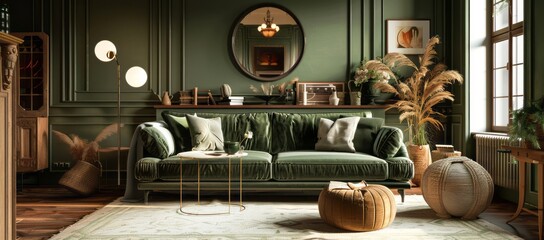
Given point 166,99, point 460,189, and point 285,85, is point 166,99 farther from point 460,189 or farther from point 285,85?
point 460,189

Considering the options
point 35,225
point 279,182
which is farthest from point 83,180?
point 279,182

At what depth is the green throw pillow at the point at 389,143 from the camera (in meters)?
4.72

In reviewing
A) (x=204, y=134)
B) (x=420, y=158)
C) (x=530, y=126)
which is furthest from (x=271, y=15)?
(x=530, y=126)

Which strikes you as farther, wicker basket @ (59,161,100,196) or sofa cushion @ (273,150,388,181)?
wicker basket @ (59,161,100,196)

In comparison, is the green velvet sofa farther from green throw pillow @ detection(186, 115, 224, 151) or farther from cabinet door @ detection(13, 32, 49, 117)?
cabinet door @ detection(13, 32, 49, 117)

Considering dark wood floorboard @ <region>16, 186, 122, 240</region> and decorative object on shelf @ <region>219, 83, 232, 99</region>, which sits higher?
decorative object on shelf @ <region>219, 83, 232, 99</region>

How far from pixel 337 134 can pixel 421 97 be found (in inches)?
57.7

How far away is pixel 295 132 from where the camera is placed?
5430 mm

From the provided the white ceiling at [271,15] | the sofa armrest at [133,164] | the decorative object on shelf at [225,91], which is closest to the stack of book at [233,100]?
the decorative object on shelf at [225,91]

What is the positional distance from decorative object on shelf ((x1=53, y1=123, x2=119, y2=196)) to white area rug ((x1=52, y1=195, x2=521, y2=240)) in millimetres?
823

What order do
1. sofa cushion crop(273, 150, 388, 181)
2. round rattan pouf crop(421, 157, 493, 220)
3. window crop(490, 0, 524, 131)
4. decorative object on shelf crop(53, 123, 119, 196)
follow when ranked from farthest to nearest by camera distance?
decorative object on shelf crop(53, 123, 119, 196) < window crop(490, 0, 524, 131) < sofa cushion crop(273, 150, 388, 181) < round rattan pouf crop(421, 157, 493, 220)

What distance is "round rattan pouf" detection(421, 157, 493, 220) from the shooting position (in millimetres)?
3840

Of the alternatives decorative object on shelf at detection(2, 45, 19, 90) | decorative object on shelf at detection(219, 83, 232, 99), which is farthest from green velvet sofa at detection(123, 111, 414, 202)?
decorative object on shelf at detection(2, 45, 19, 90)

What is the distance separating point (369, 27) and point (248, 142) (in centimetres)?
217
